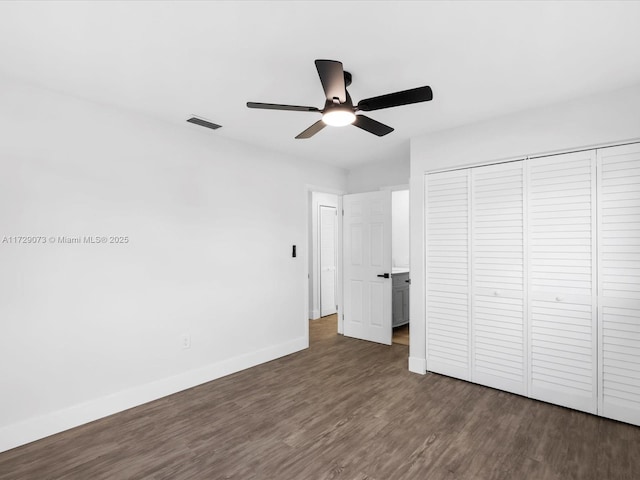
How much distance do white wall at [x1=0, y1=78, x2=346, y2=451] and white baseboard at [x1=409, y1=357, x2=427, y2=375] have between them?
1.59 m

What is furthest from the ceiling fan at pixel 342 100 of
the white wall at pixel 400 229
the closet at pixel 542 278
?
the white wall at pixel 400 229

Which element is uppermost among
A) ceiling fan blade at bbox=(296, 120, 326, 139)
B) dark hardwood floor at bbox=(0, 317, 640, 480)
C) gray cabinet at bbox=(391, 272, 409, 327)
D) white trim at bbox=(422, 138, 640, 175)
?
ceiling fan blade at bbox=(296, 120, 326, 139)

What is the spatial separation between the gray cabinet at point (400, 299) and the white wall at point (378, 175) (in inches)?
55.8

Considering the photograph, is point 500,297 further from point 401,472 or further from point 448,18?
point 448,18

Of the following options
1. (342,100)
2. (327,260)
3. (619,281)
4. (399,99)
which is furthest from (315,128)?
(327,260)

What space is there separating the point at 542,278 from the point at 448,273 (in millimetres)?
815

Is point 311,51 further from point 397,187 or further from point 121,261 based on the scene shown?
point 397,187

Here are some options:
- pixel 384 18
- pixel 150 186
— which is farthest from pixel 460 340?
pixel 150 186

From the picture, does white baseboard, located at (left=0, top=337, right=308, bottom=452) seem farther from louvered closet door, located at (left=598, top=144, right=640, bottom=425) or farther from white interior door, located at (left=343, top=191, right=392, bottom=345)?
louvered closet door, located at (left=598, top=144, right=640, bottom=425)

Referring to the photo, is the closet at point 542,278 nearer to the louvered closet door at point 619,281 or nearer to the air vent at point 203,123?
the louvered closet door at point 619,281

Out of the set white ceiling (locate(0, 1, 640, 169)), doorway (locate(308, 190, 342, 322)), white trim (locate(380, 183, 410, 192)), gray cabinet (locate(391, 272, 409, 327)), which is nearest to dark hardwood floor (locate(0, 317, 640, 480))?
gray cabinet (locate(391, 272, 409, 327))

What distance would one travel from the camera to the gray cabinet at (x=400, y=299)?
5324 millimetres

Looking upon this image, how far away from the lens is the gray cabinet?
5324 millimetres

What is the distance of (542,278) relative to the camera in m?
2.96
